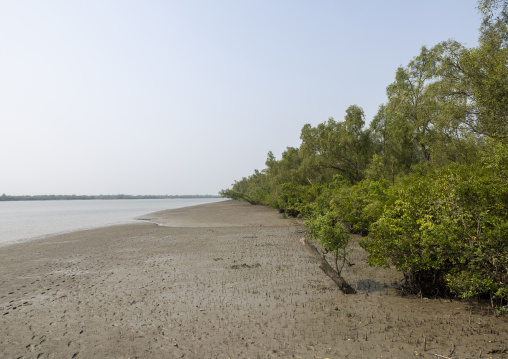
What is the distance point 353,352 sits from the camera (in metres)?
6.57

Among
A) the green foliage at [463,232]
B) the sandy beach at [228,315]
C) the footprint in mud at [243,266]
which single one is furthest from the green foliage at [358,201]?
the green foliage at [463,232]

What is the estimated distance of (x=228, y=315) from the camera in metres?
9.13

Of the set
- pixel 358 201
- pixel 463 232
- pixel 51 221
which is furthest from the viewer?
pixel 51 221

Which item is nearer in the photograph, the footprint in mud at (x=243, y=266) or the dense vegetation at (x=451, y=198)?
the dense vegetation at (x=451, y=198)

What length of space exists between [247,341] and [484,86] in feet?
42.3

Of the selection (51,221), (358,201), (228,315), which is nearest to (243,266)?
(228,315)

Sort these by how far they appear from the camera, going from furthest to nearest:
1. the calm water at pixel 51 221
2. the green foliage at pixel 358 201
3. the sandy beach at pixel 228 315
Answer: the calm water at pixel 51 221, the green foliage at pixel 358 201, the sandy beach at pixel 228 315

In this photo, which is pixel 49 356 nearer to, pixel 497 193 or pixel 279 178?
pixel 497 193

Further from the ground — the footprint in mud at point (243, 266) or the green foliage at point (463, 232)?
the green foliage at point (463, 232)

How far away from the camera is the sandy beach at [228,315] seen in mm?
6934

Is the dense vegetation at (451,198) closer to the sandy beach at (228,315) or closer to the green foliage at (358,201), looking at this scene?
the green foliage at (358,201)

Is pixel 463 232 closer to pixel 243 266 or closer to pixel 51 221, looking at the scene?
pixel 243 266

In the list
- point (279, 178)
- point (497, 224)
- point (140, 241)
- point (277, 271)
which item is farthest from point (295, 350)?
point (279, 178)

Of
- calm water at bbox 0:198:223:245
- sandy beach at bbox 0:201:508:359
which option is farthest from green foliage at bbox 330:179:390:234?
calm water at bbox 0:198:223:245
